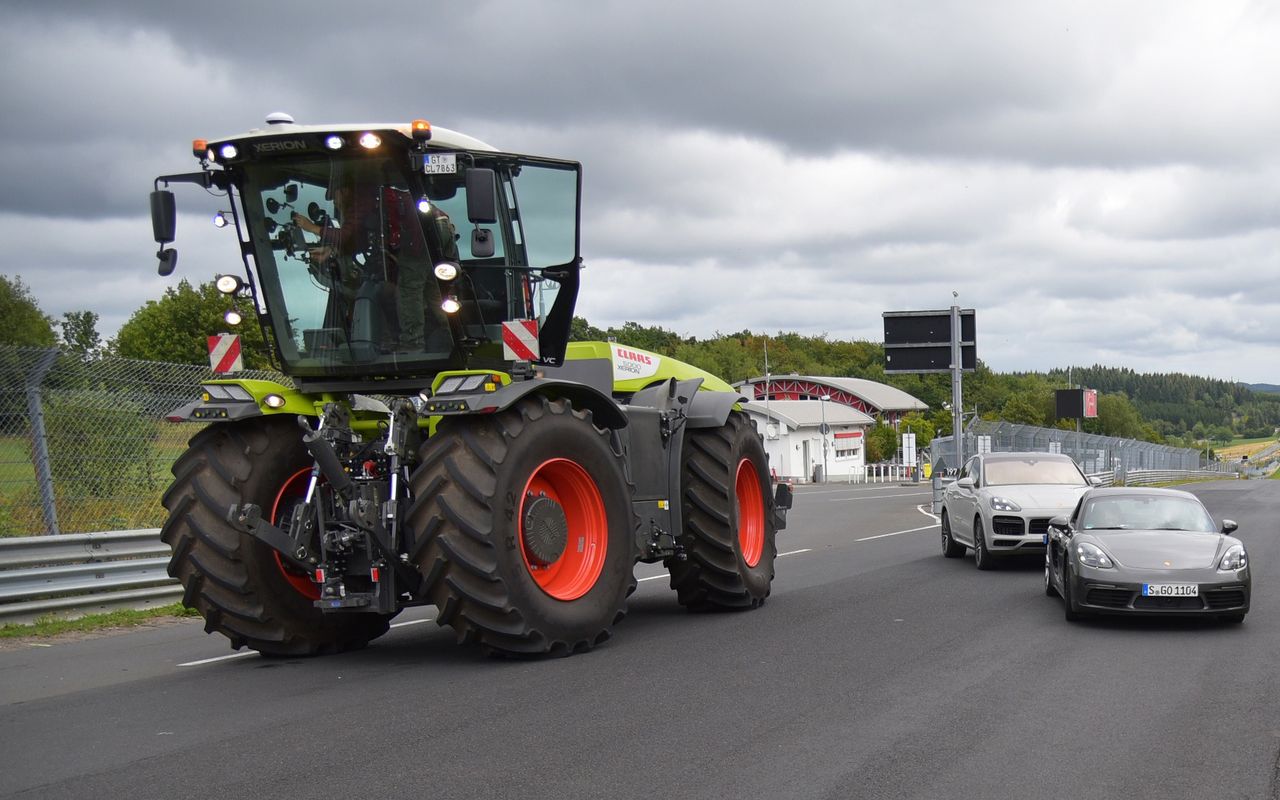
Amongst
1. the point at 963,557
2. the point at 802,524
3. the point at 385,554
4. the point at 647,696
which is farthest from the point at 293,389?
the point at 802,524

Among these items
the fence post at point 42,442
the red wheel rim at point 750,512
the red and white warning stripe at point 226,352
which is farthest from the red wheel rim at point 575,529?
the fence post at point 42,442

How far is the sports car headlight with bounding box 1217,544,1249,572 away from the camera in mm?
11039

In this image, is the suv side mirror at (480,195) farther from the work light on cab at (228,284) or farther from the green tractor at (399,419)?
the work light on cab at (228,284)

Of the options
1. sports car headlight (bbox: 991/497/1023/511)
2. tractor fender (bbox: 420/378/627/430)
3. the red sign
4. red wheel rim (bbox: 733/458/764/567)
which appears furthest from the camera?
the red sign

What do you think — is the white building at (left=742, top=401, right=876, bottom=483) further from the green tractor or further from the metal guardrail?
the green tractor

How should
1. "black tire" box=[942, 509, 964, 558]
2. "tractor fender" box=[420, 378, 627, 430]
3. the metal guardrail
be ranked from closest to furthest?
"tractor fender" box=[420, 378, 627, 430]
the metal guardrail
"black tire" box=[942, 509, 964, 558]

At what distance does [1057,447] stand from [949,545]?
30.8m

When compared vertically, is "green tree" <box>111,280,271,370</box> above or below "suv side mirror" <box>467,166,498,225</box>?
above

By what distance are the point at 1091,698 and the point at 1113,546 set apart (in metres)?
3.81

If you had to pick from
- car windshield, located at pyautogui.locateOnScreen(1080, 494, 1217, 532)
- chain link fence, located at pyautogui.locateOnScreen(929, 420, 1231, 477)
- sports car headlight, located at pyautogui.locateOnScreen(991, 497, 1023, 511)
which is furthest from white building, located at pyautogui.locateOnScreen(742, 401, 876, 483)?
car windshield, located at pyautogui.locateOnScreen(1080, 494, 1217, 532)

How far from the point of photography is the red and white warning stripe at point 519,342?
9617 mm

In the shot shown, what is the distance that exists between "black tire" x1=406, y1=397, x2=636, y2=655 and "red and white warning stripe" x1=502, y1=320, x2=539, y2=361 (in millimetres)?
432

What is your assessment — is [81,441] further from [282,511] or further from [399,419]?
[399,419]

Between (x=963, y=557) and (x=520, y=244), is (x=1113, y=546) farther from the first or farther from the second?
(x=963, y=557)
